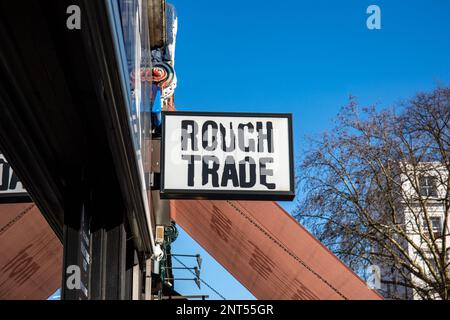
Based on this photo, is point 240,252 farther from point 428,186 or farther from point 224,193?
point 428,186

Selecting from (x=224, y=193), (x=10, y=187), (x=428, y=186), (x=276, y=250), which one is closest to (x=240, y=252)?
(x=276, y=250)

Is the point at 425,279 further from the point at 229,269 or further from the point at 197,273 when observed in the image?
the point at 229,269

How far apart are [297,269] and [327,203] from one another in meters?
8.49

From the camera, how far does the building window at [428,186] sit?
19.4m

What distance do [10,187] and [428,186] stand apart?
53.3 feet

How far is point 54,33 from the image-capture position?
3297 mm

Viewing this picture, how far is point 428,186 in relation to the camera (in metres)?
19.9

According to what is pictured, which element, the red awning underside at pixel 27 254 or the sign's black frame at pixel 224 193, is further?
the sign's black frame at pixel 224 193

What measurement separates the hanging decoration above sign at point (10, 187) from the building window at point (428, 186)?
49.9ft

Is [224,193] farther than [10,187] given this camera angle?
Yes

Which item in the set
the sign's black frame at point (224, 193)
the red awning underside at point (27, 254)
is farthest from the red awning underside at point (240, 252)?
the sign's black frame at point (224, 193)

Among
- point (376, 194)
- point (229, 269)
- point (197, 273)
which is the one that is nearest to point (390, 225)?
point (376, 194)

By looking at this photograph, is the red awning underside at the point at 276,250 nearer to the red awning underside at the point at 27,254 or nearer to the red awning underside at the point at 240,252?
the red awning underside at the point at 240,252
